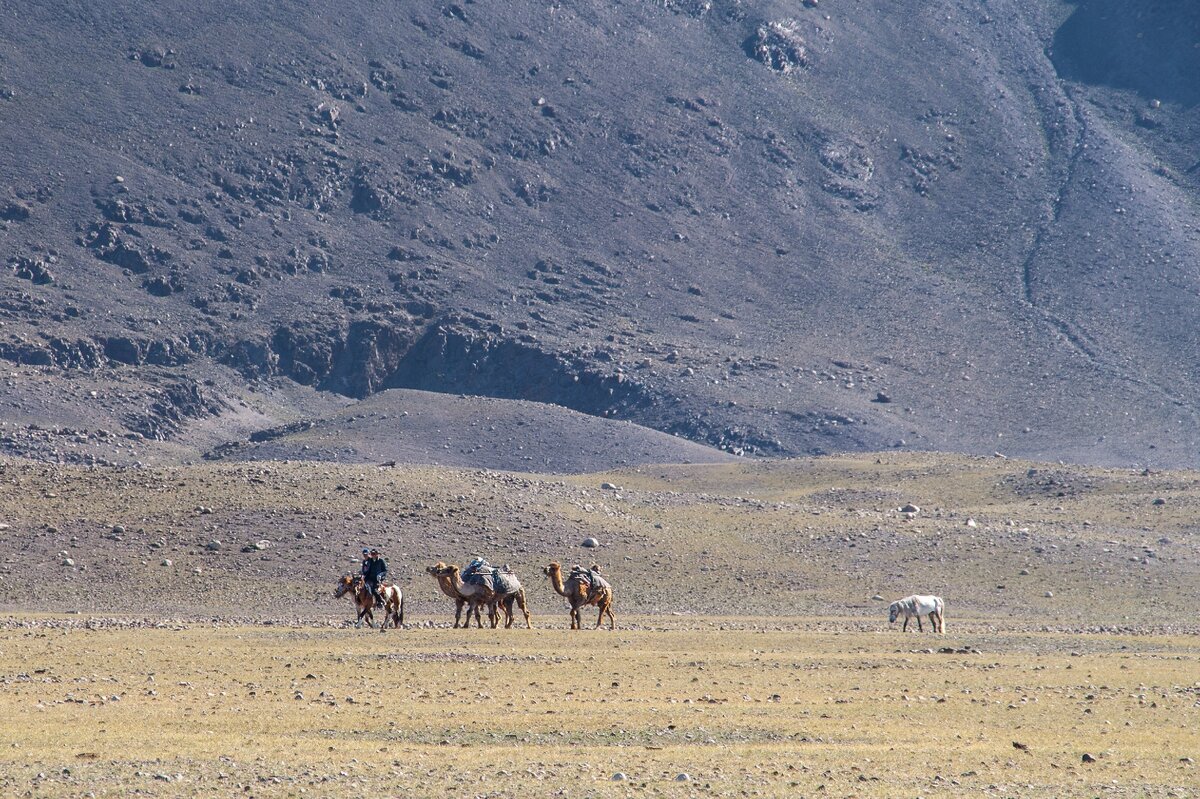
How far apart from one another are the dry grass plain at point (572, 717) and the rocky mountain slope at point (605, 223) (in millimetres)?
61569

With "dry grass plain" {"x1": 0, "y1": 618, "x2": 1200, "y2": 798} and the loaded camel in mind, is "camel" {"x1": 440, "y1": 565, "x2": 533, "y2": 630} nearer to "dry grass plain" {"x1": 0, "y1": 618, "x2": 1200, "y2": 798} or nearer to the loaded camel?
the loaded camel

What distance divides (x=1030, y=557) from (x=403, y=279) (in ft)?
251

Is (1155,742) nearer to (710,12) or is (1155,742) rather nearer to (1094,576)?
(1094,576)

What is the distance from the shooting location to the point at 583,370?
108438 millimetres

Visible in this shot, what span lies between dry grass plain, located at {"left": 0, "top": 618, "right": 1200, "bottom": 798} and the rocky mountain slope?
202 ft

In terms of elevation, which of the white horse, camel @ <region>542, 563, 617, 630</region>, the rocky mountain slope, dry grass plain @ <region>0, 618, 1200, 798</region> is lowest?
dry grass plain @ <region>0, 618, 1200, 798</region>

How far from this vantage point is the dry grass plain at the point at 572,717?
14.6 metres

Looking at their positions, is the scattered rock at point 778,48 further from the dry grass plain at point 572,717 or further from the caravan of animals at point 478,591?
the dry grass plain at point 572,717

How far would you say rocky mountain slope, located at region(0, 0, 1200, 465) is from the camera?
345 ft

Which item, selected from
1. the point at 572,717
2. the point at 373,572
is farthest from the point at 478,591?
the point at 572,717

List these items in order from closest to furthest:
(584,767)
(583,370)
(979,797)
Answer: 1. (979,797)
2. (584,767)
3. (583,370)

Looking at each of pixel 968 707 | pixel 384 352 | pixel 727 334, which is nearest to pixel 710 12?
pixel 727 334

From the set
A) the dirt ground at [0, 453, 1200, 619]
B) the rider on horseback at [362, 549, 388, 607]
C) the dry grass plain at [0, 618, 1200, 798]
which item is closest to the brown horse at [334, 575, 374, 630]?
the rider on horseback at [362, 549, 388, 607]

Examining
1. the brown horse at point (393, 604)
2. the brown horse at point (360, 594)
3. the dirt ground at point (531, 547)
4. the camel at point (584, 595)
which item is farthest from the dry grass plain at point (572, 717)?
the dirt ground at point (531, 547)
